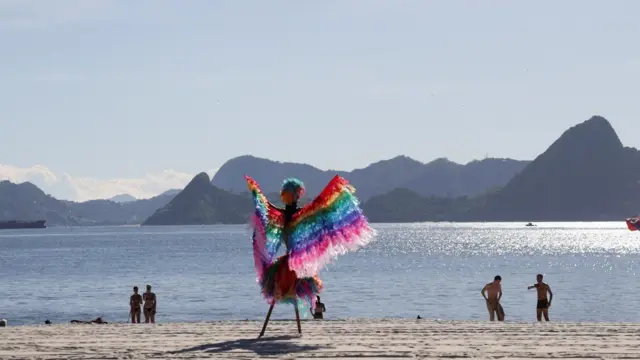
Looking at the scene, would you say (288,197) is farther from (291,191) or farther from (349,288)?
(349,288)

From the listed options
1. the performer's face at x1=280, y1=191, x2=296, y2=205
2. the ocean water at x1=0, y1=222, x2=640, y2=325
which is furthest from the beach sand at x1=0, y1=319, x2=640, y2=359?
the ocean water at x1=0, y1=222, x2=640, y2=325

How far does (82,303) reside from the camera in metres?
76.2

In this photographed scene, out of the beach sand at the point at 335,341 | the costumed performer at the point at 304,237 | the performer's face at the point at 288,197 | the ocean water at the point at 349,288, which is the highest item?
the performer's face at the point at 288,197

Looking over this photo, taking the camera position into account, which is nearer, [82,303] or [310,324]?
[310,324]

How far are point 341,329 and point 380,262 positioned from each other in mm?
120570

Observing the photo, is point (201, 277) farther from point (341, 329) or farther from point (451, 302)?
point (341, 329)

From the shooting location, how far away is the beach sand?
1473 centimetres

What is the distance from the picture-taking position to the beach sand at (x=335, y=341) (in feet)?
48.3

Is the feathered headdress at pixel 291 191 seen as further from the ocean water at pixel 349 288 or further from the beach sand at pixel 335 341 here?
the ocean water at pixel 349 288

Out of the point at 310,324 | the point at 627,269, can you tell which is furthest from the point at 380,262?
the point at 310,324

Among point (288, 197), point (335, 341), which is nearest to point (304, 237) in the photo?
point (288, 197)

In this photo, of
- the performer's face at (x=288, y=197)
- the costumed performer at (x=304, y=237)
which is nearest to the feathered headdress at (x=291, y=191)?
the performer's face at (x=288, y=197)

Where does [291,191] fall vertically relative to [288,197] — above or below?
above

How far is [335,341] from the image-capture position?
16609mm
